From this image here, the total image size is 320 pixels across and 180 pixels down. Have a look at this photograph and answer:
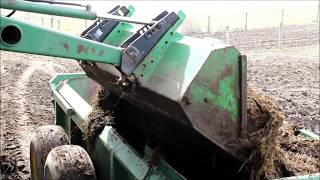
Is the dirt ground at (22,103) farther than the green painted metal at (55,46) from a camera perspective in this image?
Yes

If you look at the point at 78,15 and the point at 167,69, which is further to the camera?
the point at 167,69

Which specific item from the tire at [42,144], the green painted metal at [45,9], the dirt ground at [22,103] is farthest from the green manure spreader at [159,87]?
the dirt ground at [22,103]

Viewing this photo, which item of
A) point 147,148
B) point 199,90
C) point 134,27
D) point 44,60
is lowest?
point 44,60

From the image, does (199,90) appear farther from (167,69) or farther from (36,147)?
(36,147)

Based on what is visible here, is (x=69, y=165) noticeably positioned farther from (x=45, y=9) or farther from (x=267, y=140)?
(x=267, y=140)

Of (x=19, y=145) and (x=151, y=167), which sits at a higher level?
(x=151, y=167)

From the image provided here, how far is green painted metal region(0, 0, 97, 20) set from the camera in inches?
125

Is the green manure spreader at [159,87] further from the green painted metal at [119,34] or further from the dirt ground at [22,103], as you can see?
the dirt ground at [22,103]

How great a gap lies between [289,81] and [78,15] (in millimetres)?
10540

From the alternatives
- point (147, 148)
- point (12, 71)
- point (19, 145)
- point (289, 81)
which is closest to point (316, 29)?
point (289, 81)

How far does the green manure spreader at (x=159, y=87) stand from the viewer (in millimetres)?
3473

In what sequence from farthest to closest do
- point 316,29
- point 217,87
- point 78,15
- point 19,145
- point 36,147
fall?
point 316,29
point 19,145
point 36,147
point 217,87
point 78,15

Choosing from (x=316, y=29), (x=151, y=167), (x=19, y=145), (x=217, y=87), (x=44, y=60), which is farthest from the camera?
(x=316, y=29)

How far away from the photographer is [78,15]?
11.4 feet
